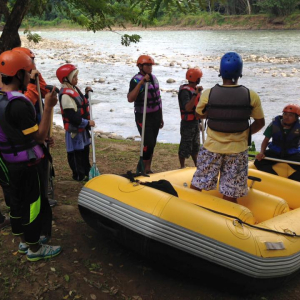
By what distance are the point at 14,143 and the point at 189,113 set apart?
264 centimetres

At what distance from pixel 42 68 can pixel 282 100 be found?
11.6 meters

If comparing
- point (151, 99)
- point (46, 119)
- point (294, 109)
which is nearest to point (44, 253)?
point (46, 119)

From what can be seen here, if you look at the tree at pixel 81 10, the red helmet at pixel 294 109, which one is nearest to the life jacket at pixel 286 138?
the red helmet at pixel 294 109

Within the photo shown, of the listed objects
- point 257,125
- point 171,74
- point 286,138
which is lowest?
point 171,74

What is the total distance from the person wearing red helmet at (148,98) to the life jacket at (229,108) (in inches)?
55.4

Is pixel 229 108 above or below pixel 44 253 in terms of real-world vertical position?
above

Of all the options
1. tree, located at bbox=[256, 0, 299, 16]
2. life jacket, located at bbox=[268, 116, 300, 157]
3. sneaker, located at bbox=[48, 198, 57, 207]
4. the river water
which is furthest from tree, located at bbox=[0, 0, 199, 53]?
tree, located at bbox=[256, 0, 299, 16]

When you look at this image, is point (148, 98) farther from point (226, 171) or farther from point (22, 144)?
point (22, 144)

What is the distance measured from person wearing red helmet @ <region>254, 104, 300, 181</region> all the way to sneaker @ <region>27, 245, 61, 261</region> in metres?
2.34

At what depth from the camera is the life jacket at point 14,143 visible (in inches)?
98.4

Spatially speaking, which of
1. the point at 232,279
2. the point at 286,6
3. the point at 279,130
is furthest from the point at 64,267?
the point at 286,6

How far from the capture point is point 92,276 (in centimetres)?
287

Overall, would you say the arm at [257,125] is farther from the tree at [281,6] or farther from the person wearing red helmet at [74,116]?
the tree at [281,6]

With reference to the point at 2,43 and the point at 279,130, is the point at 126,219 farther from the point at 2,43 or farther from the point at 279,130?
the point at 2,43
